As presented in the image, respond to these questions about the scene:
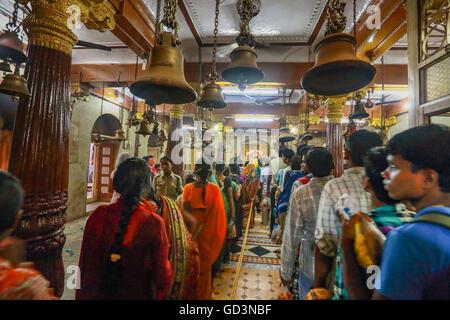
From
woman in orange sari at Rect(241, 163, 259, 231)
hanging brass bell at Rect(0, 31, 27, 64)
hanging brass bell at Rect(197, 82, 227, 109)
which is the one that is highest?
hanging brass bell at Rect(0, 31, 27, 64)

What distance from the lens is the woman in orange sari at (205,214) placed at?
258cm

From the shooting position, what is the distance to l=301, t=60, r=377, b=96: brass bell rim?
127 cm

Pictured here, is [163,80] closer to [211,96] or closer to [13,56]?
[211,96]

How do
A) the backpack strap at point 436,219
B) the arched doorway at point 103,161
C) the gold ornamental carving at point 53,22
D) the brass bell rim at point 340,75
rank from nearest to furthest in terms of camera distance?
the backpack strap at point 436,219
the brass bell rim at point 340,75
the gold ornamental carving at point 53,22
the arched doorway at point 103,161

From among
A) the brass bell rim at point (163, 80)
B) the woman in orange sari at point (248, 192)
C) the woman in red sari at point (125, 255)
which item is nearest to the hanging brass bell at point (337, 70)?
the brass bell rim at point (163, 80)

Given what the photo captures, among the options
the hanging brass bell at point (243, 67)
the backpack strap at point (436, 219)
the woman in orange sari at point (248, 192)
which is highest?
the hanging brass bell at point (243, 67)

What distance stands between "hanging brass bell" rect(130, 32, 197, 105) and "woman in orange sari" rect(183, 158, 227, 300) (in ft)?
3.73

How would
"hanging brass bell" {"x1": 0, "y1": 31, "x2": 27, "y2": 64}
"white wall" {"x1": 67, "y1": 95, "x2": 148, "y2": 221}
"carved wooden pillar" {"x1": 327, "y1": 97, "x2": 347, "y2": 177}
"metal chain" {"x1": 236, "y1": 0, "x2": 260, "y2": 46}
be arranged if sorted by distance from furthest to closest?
1. "white wall" {"x1": 67, "y1": 95, "x2": 148, "y2": 221}
2. "carved wooden pillar" {"x1": 327, "y1": 97, "x2": 347, "y2": 177}
3. "hanging brass bell" {"x1": 0, "y1": 31, "x2": 27, "y2": 64}
4. "metal chain" {"x1": 236, "y1": 0, "x2": 260, "y2": 46}

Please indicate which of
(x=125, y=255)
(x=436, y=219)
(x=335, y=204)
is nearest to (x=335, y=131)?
(x=335, y=204)

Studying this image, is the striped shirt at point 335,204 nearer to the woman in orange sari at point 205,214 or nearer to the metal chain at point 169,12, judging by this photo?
the woman in orange sari at point 205,214

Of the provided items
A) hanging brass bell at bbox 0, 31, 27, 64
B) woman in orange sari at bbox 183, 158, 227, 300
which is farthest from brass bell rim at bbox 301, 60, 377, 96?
hanging brass bell at bbox 0, 31, 27, 64

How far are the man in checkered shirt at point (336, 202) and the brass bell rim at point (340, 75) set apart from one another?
33 cm

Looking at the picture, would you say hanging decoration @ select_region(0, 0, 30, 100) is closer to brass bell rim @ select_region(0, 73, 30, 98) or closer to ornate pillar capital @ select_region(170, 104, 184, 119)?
brass bell rim @ select_region(0, 73, 30, 98)
